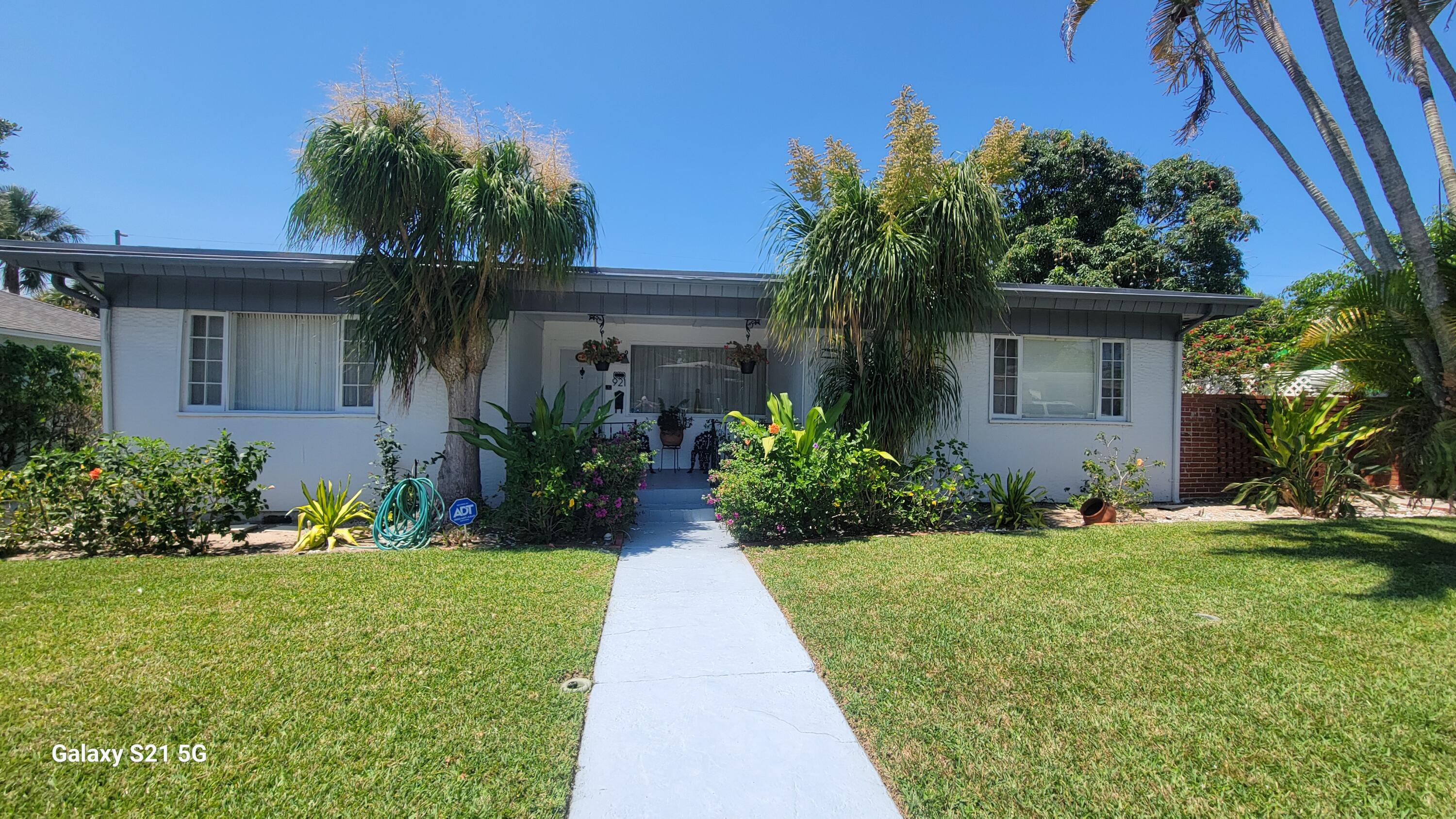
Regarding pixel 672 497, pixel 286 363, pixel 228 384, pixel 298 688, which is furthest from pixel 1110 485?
pixel 228 384

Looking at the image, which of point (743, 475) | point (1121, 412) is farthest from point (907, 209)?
point (1121, 412)

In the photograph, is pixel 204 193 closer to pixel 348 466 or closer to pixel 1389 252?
pixel 348 466

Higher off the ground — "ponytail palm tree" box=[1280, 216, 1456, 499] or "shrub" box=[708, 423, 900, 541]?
"ponytail palm tree" box=[1280, 216, 1456, 499]

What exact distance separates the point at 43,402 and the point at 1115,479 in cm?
1449

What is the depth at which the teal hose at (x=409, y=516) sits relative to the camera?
6.24 meters

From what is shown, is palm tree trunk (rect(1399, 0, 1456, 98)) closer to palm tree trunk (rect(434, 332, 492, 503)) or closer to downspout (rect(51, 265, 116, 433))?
palm tree trunk (rect(434, 332, 492, 503))

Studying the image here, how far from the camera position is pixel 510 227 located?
232 inches

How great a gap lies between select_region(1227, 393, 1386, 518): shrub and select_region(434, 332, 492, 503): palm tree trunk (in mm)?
9306

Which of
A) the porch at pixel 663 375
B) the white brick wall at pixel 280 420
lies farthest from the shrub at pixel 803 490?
the porch at pixel 663 375

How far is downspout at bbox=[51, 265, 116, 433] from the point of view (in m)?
6.94

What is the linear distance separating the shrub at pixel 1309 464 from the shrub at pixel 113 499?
1153 cm

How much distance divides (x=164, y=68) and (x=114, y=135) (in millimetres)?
3505

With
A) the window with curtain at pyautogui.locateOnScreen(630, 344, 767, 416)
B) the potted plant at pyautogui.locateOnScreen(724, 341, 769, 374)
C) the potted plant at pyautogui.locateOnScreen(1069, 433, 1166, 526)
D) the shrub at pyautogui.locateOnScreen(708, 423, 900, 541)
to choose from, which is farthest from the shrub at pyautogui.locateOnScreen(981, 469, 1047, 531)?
the window with curtain at pyautogui.locateOnScreen(630, 344, 767, 416)

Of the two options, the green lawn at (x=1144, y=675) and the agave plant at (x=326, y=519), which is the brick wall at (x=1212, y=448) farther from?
the agave plant at (x=326, y=519)
